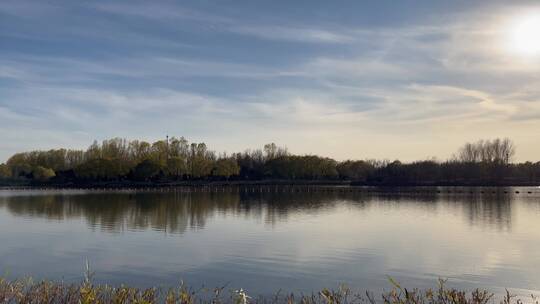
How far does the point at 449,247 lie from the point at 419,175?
345 ft

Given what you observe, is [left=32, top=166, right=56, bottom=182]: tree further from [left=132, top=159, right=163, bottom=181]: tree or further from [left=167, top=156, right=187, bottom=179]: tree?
[left=167, top=156, right=187, bottom=179]: tree

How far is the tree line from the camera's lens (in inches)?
5049

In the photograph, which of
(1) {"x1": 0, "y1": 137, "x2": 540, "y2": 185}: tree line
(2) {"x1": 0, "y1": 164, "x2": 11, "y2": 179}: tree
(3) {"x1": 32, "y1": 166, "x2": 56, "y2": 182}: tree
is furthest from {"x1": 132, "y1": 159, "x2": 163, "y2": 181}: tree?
(2) {"x1": 0, "y1": 164, "x2": 11, "y2": 179}: tree

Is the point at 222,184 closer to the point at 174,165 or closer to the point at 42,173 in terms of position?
the point at 174,165

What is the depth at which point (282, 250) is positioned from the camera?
26062mm

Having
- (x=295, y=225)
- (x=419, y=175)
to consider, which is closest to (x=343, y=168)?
(x=419, y=175)

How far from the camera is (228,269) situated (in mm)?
21078

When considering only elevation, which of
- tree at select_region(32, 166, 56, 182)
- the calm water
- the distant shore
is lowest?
the calm water

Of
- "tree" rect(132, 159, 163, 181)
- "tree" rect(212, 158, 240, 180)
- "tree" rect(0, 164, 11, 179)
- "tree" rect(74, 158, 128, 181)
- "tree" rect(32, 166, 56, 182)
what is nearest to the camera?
"tree" rect(132, 159, 163, 181)

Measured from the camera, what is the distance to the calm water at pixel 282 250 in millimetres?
19375

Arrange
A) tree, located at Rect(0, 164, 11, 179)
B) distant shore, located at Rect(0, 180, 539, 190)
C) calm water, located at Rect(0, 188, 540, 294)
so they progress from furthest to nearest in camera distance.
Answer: tree, located at Rect(0, 164, 11, 179) → distant shore, located at Rect(0, 180, 539, 190) → calm water, located at Rect(0, 188, 540, 294)

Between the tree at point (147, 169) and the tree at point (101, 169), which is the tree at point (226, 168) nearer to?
the tree at point (147, 169)

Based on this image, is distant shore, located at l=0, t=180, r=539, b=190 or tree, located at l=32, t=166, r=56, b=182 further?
tree, located at l=32, t=166, r=56, b=182

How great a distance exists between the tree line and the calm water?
84811 millimetres
